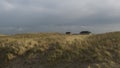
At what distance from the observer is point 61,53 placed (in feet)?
133

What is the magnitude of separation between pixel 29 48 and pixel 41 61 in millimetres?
2384

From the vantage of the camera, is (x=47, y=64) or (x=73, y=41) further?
(x=73, y=41)

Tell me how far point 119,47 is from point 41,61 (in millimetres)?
8171

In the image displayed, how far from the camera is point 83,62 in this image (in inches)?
1560

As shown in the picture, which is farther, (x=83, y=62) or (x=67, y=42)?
(x=67, y=42)

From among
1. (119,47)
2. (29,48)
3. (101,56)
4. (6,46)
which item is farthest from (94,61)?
(6,46)

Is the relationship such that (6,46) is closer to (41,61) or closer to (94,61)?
(41,61)

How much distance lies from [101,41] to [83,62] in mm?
4376

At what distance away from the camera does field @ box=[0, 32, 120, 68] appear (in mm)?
39594

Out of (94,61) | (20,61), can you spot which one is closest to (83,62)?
(94,61)

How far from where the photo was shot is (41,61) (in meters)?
40.3

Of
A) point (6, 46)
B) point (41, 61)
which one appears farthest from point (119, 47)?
point (6, 46)

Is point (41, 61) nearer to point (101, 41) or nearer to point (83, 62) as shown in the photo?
point (83, 62)

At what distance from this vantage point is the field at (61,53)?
39.6 meters
